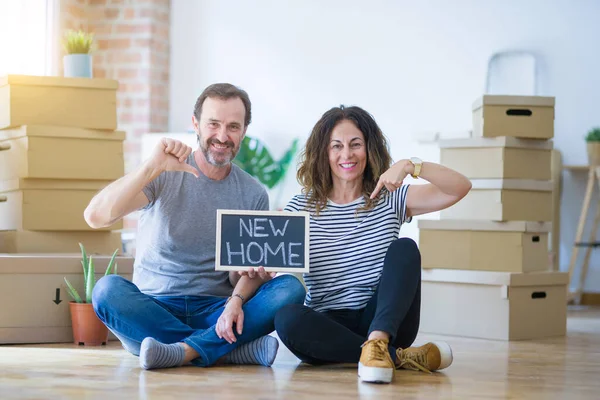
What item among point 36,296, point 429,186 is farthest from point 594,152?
point 36,296

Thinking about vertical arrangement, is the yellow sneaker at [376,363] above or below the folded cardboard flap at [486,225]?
below

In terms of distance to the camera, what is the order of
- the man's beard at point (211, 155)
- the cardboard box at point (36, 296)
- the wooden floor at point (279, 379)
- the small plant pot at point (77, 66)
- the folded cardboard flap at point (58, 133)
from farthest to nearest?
the small plant pot at point (77, 66)
the folded cardboard flap at point (58, 133)
the cardboard box at point (36, 296)
the man's beard at point (211, 155)
the wooden floor at point (279, 379)

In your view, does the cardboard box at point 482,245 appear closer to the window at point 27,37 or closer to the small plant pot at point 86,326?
the small plant pot at point 86,326

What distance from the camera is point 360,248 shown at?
2.59 meters

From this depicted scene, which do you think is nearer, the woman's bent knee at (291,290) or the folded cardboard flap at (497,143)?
the woman's bent knee at (291,290)

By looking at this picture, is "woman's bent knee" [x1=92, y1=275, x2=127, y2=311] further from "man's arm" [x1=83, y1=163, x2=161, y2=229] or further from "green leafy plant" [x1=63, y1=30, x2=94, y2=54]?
"green leafy plant" [x1=63, y1=30, x2=94, y2=54]

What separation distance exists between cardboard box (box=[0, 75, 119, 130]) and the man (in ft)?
3.00

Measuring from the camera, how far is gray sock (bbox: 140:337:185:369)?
2424 millimetres

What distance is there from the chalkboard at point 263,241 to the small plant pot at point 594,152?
316cm

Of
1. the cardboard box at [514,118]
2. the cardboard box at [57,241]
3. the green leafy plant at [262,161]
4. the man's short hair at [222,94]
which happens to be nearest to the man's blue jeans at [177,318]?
the man's short hair at [222,94]

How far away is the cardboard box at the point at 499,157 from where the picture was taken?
3.71 metres

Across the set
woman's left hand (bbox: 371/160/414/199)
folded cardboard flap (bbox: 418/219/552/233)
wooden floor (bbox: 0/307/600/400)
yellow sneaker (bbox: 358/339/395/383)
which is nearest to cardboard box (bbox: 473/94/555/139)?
folded cardboard flap (bbox: 418/219/552/233)

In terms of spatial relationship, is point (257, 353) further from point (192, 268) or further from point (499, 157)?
point (499, 157)

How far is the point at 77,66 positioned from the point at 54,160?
0.44 metres
